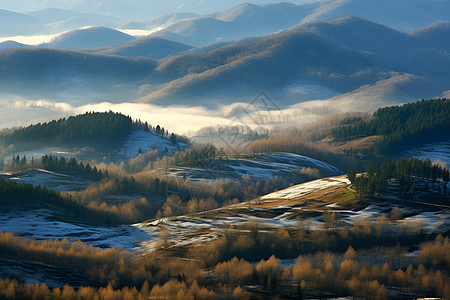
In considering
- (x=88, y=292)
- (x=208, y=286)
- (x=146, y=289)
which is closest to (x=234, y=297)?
(x=208, y=286)

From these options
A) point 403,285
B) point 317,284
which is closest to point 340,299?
point 317,284

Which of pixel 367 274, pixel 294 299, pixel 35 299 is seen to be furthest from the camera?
pixel 367 274

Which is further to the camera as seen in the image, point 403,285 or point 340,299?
point 403,285

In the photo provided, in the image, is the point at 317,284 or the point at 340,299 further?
the point at 317,284

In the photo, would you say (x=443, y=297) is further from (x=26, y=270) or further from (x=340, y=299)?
(x=26, y=270)

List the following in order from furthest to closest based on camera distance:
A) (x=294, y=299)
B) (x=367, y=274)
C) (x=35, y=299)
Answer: (x=367, y=274) < (x=294, y=299) < (x=35, y=299)

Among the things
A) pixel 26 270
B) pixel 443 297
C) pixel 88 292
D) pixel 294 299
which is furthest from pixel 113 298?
pixel 443 297

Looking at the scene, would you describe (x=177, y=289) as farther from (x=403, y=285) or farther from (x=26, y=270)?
(x=403, y=285)
